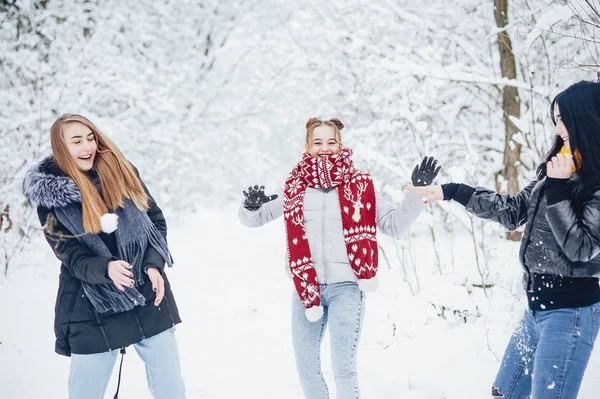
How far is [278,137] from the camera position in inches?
622

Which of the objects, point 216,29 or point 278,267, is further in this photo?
point 216,29

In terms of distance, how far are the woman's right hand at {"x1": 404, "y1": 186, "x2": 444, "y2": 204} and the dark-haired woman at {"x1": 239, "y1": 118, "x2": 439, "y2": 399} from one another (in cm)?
5

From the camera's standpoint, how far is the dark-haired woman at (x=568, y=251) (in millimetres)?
1905

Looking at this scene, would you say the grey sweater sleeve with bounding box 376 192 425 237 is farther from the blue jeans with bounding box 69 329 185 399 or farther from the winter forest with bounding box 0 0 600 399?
the blue jeans with bounding box 69 329 185 399

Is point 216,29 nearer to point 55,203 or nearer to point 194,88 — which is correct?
point 194,88

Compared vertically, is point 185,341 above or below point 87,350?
below

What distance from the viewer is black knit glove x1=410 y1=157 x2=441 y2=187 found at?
2.51m

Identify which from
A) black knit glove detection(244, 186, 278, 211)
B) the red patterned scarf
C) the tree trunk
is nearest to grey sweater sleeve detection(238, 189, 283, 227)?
black knit glove detection(244, 186, 278, 211)

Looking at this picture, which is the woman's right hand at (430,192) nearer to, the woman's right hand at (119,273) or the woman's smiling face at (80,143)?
the woman's right hand at (119,273)

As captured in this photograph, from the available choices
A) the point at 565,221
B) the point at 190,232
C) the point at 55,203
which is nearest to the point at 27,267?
the point at 190,232

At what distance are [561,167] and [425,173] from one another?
0.72 meters

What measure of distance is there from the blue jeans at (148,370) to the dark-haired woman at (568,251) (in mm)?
1767

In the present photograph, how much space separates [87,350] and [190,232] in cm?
985

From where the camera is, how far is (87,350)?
7.35 ft
